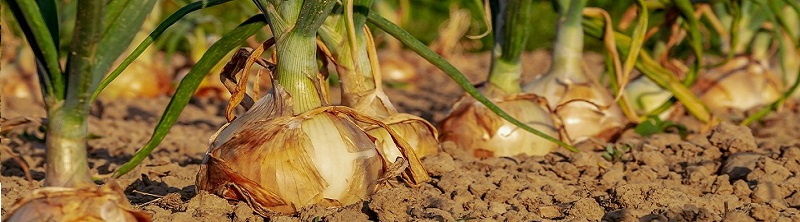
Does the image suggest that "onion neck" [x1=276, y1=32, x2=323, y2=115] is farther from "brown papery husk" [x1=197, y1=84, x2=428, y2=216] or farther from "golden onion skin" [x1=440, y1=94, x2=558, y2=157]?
"golden onion skin" [x1=440, y1=94, x2=558, y2=157]

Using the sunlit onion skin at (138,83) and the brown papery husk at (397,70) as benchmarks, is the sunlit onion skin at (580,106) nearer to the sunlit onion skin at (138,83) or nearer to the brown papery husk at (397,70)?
the sunlit onion skin at (138,83)

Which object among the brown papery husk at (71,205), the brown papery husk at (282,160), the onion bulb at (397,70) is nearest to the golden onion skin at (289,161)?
the brown papery husk at (282,160)

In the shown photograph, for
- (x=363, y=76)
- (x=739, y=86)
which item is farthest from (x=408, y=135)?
(x=739, y=86)

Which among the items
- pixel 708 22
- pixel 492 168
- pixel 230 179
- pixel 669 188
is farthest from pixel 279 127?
pixel 708 22

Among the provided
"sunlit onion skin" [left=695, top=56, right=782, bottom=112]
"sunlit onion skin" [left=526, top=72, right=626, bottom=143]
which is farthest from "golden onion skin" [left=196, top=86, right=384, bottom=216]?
"sunlit onion skin" [left=695, top=56, right=782, bottom=112]

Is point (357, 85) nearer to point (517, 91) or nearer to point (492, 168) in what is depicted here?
point (492, 168)

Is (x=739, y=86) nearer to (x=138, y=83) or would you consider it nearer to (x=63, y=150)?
(x=138, y=83)
